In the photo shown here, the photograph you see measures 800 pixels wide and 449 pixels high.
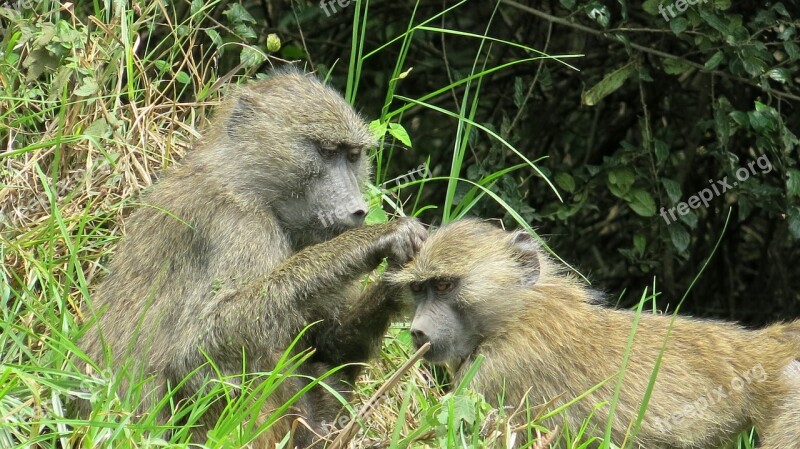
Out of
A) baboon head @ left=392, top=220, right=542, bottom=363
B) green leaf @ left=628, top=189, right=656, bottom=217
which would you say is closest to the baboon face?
baboon head @ left=392, top=220, right=542, bottom=363

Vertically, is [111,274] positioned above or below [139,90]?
below

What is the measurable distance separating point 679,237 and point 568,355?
200 cm

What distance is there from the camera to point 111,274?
4281mm

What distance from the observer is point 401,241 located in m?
4.05

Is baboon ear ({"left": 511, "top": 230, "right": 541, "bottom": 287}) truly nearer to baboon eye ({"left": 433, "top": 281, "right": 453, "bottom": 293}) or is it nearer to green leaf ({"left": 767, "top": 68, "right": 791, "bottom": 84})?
baboon eye ({"left": 433, "top": 281, "right": 453, "bottom": 293})

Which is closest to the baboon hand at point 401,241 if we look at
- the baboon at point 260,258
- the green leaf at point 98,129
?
the baboon at point 260,258

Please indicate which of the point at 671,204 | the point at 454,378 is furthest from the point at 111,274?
the point at 671,204

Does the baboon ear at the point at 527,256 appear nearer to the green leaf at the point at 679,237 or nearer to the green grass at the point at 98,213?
the green grass at the point at 98,213

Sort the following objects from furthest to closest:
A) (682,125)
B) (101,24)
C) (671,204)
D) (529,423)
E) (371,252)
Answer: (682,125)
(671,204)
(101,24)
(371,252)
(529,423)

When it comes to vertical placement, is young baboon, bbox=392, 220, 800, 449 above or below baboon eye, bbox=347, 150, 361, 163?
below

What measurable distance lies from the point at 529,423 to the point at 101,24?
2677 mm

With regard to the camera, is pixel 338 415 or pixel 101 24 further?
pixel 101 24

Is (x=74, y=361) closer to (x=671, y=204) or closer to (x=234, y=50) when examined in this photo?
(x=234, y=50)

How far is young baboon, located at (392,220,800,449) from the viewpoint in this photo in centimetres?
409
